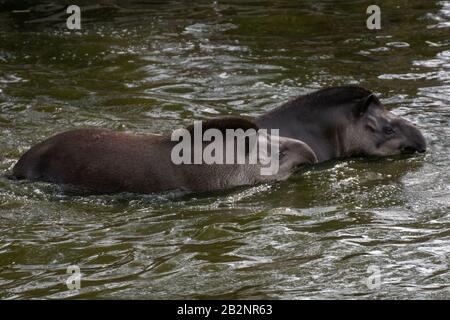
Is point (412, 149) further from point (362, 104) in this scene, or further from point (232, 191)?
point (232, 191)

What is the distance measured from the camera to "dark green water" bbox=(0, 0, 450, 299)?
7.19 metres

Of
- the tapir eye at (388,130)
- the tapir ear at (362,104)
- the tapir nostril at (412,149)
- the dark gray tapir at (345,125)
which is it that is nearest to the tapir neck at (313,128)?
the dark gray tapir at (345,125)

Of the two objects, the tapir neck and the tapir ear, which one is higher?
the tapir ear

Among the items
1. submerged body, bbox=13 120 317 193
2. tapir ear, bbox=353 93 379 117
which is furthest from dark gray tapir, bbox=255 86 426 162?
submerged body, bbox=13 120 317 193

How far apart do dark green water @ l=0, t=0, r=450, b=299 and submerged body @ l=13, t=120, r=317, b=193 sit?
138 mm

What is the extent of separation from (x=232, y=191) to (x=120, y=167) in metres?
0.91

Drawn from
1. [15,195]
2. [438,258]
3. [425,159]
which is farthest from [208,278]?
[425,159]

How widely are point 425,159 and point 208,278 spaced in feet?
11.7

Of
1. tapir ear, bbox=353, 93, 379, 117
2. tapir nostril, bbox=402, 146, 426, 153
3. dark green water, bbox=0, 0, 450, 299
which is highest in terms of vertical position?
tapir ear, bbox=353, 93, 379, 117

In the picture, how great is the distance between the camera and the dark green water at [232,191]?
7.19 m

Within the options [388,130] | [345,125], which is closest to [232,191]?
[345,125]

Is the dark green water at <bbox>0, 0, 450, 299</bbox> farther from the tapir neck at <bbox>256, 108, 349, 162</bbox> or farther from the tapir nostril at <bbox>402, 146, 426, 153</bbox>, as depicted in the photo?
the tapir neck at <bbox>256, 108, 349, 162</bbox>

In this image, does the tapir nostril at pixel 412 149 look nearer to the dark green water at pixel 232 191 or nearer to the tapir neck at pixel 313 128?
the dark green water at pixel 232 191
